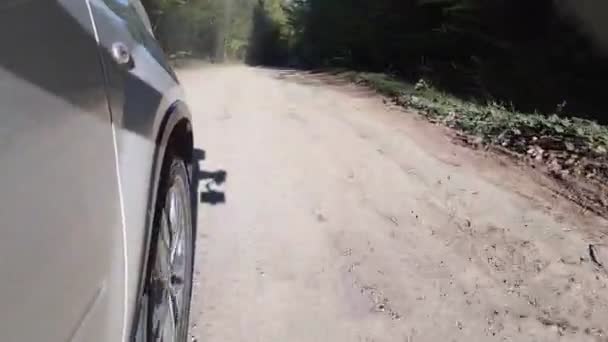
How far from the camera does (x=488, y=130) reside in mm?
7277

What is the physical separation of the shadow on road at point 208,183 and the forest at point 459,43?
16.0 feet

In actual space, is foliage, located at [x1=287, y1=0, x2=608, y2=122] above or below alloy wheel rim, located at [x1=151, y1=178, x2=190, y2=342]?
below

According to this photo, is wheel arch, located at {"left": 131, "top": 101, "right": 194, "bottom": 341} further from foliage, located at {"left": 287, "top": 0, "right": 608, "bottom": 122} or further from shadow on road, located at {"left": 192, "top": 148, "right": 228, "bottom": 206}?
foliage, located at {"left": 287, "top": 0, "right": 608, "bottom": 122}

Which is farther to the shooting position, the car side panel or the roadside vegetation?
the roadside vegetation

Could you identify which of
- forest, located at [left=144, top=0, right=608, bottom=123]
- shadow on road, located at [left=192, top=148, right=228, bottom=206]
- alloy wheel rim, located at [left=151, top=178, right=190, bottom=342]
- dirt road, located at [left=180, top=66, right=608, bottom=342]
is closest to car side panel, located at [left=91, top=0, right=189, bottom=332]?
alloy wheel rim, located at [left=151, top=178, right=190, bottom=342]

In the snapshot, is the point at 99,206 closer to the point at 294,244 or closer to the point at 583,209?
the point at 294,244

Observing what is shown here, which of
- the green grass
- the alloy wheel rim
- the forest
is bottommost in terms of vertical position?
the forest

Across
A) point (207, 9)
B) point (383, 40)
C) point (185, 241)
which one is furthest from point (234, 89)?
point (207, 9)

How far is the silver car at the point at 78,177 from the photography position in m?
1.61

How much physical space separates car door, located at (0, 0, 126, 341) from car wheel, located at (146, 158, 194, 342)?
1.70 feet

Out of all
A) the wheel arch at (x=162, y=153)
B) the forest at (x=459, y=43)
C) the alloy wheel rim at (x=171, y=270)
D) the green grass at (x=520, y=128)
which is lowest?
the forest at (x=459, y=43)

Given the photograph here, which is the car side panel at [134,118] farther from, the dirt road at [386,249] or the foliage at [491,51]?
the foliage at [491,51]

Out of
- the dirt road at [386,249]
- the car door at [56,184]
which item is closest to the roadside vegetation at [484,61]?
the dirt road at [386,249]

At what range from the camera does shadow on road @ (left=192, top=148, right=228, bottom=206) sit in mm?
5188
